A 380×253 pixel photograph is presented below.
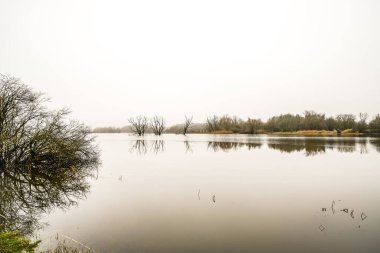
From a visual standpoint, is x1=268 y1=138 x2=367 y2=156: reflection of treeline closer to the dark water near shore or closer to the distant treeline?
Answer: the dark water near shore

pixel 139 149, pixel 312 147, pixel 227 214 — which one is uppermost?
pixel 312 147

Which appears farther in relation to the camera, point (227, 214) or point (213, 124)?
point (213, 124)

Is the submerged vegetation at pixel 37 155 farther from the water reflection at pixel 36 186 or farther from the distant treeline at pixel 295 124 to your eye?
the distant treeline at pixel 295 124

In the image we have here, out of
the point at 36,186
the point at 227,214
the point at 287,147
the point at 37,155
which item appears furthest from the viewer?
the point at 287,147

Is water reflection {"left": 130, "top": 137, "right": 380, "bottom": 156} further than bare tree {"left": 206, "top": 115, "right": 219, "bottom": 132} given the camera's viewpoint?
No

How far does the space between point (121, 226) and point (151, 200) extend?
3.43 metres

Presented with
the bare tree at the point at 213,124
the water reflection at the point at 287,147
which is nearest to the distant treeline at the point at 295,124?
the bare tree at the point at 213,124

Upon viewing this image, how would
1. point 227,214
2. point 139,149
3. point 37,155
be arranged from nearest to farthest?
point 227,214, point 37,155, point 139,149

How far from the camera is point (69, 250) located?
6.84 meters

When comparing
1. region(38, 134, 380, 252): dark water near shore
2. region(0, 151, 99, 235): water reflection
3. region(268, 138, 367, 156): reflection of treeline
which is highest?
region(268, 138, 367, 156): reflection of treeline

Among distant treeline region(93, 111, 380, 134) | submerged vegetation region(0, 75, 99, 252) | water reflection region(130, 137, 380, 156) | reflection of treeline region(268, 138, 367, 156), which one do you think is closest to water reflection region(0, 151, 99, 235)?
submerged vegetation region(0, 75, 99, 252)

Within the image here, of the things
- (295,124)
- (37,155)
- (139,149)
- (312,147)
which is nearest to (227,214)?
(37,155)

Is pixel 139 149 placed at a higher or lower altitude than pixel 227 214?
higher

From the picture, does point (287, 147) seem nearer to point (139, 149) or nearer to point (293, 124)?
point (139, 149)
